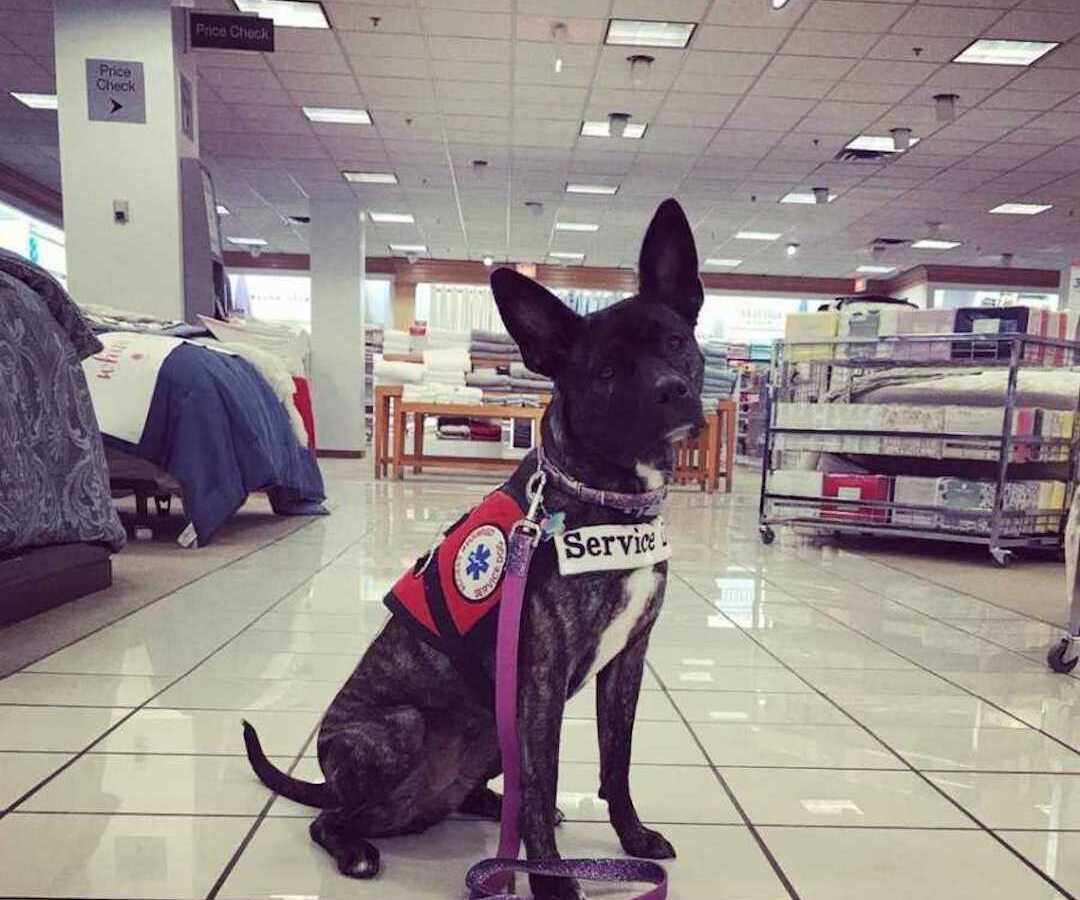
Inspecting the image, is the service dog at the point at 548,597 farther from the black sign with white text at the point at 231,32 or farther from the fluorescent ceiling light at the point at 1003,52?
the fluorescent ceiling light at the point at 1003,52

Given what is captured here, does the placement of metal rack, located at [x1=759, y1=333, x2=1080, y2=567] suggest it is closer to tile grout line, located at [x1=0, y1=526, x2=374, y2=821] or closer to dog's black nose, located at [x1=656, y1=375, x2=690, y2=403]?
tile grout line, located at [x1=0, y1=526, x2=374, y2=821]

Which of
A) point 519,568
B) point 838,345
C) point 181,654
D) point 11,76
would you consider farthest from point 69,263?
point 519,568

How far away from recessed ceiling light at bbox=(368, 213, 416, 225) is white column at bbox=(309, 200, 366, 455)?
101cm

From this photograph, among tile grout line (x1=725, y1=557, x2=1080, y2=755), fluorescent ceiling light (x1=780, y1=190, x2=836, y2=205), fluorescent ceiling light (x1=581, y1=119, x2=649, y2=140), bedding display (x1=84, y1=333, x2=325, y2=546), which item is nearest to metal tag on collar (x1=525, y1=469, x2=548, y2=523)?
tile grout line (x1=725, y1=557, x2=1080, y2=755)

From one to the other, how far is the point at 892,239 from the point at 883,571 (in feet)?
34.1

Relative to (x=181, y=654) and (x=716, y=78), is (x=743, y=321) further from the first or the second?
(x=181, y=654)

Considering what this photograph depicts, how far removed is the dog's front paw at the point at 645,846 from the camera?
4.10ft

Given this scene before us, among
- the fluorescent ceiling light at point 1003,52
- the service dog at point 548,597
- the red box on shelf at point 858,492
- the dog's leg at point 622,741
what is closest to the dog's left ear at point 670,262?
the service dog at point 548,597

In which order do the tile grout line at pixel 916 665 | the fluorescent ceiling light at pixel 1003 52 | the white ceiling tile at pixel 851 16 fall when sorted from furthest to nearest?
the fluorescent ceiling light at pixel 1003 52 → the white ceiling tile at pixel 851 16 → the tile grout line at pixel 916 665

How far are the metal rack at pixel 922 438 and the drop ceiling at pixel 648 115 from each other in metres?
2.60

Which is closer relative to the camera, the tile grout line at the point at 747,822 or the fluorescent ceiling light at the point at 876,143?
the tile grout line at the point at 747,822

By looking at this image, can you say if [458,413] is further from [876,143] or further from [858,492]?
[876,143]

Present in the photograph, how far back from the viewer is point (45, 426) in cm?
246

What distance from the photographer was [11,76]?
750cm
